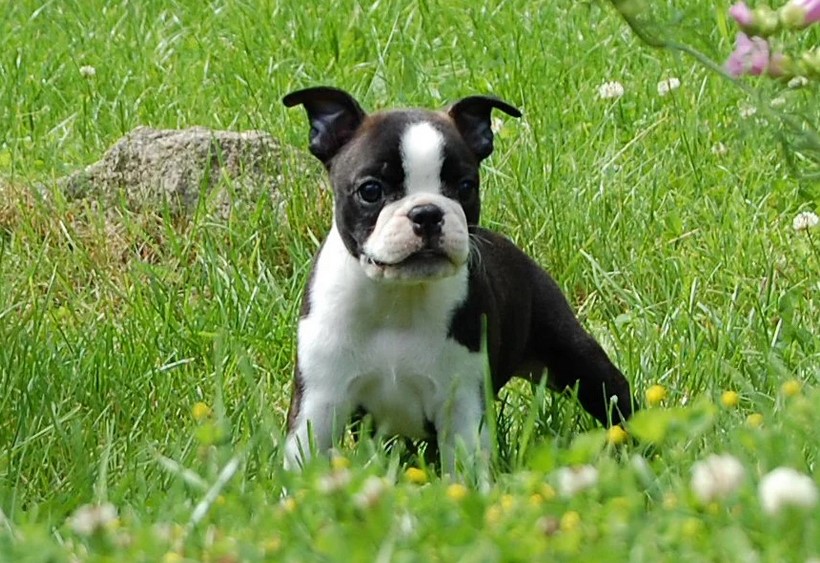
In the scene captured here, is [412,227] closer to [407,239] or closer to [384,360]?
[407,239]

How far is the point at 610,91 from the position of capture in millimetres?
6570

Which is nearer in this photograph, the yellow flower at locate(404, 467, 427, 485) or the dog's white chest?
the yellow flower at locate(404, 467, 427, 485)

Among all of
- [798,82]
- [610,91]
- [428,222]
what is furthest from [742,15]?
[610,91]

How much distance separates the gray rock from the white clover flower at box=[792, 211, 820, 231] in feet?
5.78

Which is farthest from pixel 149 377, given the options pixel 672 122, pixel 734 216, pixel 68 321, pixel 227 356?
pixel 672 122

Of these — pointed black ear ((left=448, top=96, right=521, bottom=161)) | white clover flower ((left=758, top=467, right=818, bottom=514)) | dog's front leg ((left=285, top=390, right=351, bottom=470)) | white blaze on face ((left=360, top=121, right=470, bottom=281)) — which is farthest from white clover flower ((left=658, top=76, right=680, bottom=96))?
white clover flower ((left=758, top=467, right=818, bottom=514))

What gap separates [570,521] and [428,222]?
165 cm

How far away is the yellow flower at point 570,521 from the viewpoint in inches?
95.4

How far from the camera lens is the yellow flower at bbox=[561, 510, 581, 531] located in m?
2.42

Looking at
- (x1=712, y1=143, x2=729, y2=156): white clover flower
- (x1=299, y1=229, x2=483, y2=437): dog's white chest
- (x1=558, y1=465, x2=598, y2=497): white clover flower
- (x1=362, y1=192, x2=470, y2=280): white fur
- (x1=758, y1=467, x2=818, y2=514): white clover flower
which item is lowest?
(x1=712, y1=143, x2=729, y2=156): white clover flower

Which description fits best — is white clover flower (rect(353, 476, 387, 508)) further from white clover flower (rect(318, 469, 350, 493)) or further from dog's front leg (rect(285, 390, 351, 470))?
dog's front leg (rect(285, 390, 351, 470))

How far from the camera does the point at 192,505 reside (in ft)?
9.99

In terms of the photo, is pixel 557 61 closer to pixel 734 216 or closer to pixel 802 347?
pixel 734 216

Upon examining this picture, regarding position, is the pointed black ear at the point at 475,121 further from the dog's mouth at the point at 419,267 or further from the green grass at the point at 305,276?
the green grass at the point at 305,276
